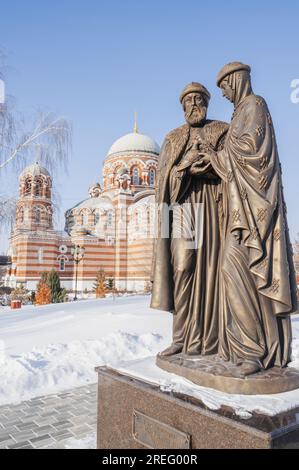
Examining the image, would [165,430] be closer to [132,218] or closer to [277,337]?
[277,337]

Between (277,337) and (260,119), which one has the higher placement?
(260,119)

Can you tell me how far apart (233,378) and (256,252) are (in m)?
0.95

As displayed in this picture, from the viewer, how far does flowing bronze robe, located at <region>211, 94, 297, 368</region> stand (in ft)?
8.54

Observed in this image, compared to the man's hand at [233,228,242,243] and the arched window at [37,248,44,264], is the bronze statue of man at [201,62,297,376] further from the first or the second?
the arched window at [37,248,44,264]

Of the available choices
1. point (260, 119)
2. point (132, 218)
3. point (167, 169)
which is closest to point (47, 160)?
point (167, 169)

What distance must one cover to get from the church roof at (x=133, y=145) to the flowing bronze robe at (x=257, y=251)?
39.0 meters

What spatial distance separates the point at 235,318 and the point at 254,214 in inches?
32.9

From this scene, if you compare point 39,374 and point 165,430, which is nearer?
point 165,430

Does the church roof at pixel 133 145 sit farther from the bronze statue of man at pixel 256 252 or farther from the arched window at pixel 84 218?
the bronze statue of man at pixel 256 252

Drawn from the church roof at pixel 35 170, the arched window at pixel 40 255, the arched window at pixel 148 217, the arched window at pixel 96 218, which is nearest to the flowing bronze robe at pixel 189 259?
the church roof at pixel 35 170

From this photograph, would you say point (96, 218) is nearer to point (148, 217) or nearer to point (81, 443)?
point (148, 217)

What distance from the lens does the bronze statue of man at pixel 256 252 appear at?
8.53ft

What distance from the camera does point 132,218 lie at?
36125 mm
